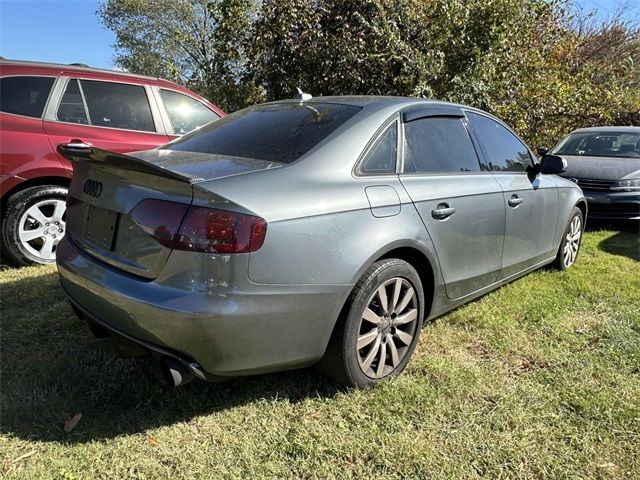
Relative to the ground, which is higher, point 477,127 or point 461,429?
point 477,127

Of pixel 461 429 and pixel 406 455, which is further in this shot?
pixel 461 429

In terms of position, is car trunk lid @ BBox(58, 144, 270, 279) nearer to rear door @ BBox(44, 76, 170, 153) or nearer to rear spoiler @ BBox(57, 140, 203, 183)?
rear spoiler @ BBox(57, 140, 203, 183)

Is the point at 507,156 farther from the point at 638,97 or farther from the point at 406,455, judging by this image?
the point at 638,97

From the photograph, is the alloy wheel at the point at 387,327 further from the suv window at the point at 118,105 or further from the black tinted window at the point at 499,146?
the suv window at the point at 118,105

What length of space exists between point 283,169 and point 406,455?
4.45ft

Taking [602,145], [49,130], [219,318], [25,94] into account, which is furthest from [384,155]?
[602,145]

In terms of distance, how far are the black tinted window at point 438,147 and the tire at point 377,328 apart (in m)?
0.64

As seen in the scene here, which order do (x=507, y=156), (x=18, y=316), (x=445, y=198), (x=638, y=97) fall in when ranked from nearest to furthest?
(x=445, y=198)
(x=18, y=316)
(x=507, y=156)
(x=638, y=97)

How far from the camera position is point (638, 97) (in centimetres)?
1245

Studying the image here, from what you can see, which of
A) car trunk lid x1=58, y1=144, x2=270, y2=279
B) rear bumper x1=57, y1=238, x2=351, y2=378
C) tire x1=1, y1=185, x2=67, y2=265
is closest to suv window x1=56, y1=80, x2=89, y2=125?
tire x1=1, y1=185, x2=67, y2=265

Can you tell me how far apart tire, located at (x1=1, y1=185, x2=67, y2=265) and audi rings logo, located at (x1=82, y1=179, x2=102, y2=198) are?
2169 mm

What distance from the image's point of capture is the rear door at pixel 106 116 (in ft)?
14.9

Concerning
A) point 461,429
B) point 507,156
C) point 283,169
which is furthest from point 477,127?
point 461,429

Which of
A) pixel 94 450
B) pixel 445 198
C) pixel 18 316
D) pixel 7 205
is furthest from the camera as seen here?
pixel 7 205
